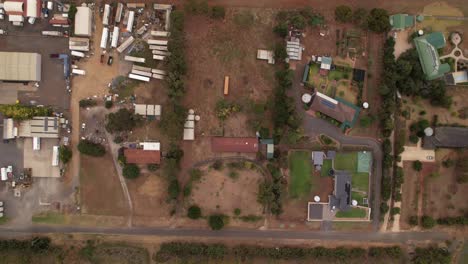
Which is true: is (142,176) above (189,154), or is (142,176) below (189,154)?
below

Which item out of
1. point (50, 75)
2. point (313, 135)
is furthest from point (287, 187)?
point (50, 75)

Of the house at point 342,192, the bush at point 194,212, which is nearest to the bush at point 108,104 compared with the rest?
the bush at point 194,212

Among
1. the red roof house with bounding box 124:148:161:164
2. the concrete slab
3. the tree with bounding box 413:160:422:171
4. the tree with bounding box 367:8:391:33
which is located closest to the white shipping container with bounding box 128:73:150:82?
the red roof house with bounding box 124:148:161:164

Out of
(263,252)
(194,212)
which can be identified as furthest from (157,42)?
(263,252)

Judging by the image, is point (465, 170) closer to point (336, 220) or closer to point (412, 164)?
point (412, 164)

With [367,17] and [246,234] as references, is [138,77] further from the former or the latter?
[367,17]

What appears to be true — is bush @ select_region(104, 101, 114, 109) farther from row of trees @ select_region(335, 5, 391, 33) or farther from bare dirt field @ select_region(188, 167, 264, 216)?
row of trees @ select_region(335, 5, 391, 33)

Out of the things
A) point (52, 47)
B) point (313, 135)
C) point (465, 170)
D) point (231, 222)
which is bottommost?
point (231, 222)

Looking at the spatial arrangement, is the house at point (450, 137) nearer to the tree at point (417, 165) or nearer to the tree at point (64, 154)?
the tree at point (417, 165)
